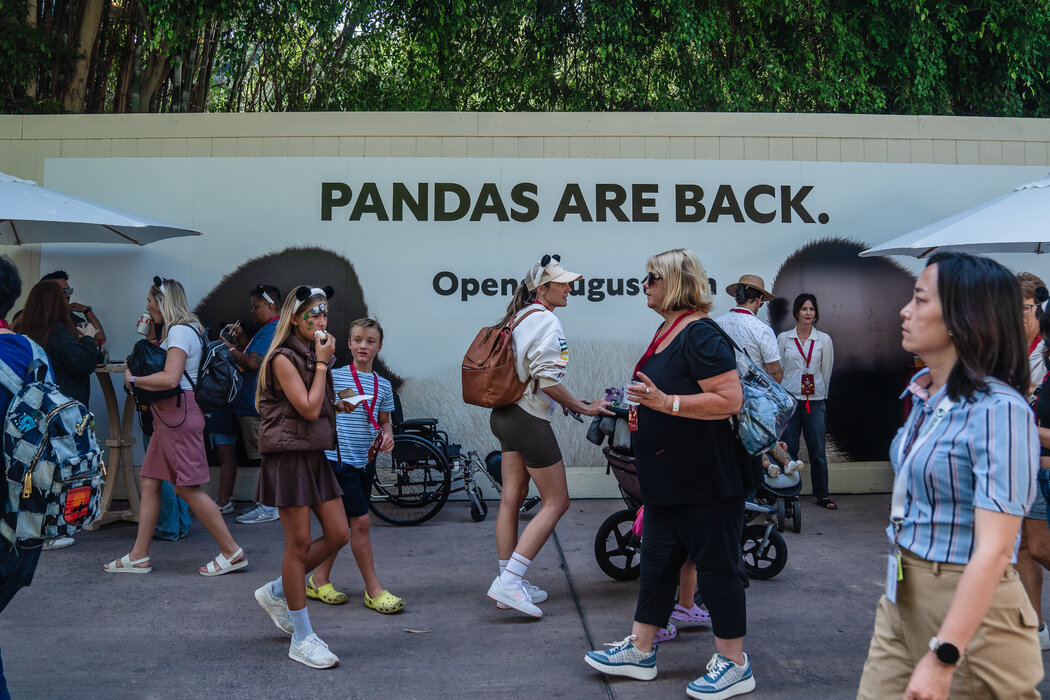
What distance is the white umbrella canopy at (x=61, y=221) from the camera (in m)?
6.16

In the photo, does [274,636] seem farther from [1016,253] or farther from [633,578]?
[1016,253]

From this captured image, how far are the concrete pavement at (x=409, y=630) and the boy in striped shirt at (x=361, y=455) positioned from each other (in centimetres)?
12

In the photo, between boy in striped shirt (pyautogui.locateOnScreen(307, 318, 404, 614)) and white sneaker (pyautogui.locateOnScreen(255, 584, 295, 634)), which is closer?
white sneaker (pyautogui.locateOnScreen(255, 584, 295, 634))

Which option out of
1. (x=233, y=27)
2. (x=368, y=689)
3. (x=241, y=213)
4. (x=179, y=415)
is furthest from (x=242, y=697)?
(x=233, y=27)

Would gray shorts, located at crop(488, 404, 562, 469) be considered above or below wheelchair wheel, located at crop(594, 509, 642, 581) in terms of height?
above

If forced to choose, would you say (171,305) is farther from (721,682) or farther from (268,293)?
(721,682)

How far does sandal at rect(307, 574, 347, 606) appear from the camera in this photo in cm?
484

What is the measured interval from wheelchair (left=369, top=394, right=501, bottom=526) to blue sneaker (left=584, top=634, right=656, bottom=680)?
311 cm

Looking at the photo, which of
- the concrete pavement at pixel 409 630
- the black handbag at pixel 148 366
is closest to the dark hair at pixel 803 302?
the concrete pavement at pixel 409 630

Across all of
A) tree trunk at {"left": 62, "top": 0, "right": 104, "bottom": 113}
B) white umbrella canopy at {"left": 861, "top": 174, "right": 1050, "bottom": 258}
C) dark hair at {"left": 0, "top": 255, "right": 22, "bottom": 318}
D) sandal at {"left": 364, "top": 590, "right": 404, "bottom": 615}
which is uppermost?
tree trunk at {"left": 62, "top": 0, "right": 104, "bottom": 113}

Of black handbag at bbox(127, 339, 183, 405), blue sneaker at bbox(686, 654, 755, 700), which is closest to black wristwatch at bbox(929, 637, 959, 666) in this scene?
blue sneaker at bbox(686, 654, 755, 700)

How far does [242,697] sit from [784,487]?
339 centimetres

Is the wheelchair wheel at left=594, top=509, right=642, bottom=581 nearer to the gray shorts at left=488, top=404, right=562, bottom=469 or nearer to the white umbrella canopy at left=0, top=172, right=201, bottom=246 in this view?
the gray shorts at left=488, top=404, right=562, bottom=469

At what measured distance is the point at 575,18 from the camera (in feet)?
35.6
